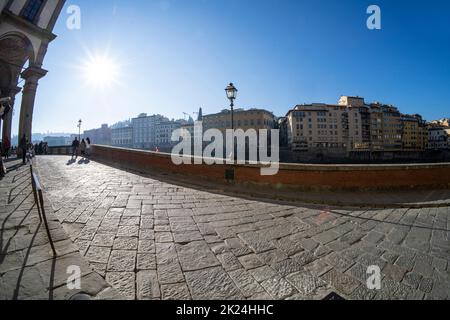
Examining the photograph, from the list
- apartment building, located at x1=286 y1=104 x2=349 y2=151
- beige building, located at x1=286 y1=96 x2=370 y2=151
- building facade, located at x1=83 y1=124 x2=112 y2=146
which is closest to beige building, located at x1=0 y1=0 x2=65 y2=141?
apartment building, located at x1=286 y1=104 x2=349 y2=151

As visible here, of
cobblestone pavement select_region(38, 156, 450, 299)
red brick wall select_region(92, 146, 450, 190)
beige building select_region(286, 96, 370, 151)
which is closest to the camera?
cobblestone pavement select_region(38, 156, 450, 299)

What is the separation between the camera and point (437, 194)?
6570 millimetres

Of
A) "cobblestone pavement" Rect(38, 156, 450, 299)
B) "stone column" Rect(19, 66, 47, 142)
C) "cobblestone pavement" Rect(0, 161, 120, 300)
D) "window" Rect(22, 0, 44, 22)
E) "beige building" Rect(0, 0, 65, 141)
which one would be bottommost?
"cobblestone pavement" Rect(38, 156, 450, 299)

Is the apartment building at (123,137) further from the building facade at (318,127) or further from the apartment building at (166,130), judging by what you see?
the building facade at (318,127)

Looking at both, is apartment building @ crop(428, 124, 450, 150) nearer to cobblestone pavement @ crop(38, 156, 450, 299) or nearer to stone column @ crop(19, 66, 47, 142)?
cobblestone pavement @ crop(38, 156, 450, 299)

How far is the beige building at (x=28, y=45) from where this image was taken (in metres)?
14.8

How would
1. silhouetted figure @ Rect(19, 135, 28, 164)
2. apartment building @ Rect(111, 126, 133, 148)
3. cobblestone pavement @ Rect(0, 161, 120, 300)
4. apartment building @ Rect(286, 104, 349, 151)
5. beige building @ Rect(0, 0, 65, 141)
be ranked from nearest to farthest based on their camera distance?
1. cobblestone pavement @ Rect(0, 161, 120, 300)
2. silhouetted figure @ Rect(19, 135, 28, 164)
3. beige building @ Rect(0, 0, 65, 141)
4. apartment building @ Rect(286, 104, 349, 151)
5. apartment building @ Rect(111, 126, 133, 148)

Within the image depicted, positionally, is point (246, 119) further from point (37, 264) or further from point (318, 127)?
point (37, 264)

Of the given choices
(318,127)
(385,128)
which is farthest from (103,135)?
(385,128)

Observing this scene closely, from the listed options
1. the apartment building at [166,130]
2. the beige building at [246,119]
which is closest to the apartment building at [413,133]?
the beige building at [246,119]

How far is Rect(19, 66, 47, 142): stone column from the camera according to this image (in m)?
16.3

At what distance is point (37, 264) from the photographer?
1905 millimetres

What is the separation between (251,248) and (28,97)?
23.4m
